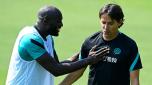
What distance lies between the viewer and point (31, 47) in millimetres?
5484

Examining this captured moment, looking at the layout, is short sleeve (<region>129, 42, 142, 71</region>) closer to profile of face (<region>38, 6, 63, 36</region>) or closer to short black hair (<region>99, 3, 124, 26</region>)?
short black hair (<region>99, 3, 124, 26</region>)

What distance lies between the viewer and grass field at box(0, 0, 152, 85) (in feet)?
35.6

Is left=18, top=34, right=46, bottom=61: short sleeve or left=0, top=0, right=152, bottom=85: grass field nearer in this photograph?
left=18, top=34, right=46, bottom=61: short sleeve

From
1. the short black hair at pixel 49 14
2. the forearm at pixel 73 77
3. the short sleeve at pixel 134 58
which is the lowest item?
the forearm at pixel 73 77

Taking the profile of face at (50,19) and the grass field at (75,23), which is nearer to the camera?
the profile of face at (50,19)

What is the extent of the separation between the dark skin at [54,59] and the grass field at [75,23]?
145 inches

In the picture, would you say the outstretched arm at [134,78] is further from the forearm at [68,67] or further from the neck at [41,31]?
the neck at [41,31]

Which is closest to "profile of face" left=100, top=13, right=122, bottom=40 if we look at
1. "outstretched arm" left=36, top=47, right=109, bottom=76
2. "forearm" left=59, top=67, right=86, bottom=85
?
"outstretched arm" left=36, top=47, right=109, bottom=76

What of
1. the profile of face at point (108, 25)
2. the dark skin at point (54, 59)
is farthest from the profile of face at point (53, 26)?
the profile of face at point (108, 25)

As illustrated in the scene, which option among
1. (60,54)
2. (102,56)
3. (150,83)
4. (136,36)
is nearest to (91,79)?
(102,56)

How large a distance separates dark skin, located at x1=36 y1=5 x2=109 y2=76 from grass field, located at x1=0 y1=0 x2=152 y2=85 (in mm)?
3692

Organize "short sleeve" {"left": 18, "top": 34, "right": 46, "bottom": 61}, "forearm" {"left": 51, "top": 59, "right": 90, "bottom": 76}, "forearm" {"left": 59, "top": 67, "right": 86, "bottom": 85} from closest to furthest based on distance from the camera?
"short sleeve" {"left": 18, "top": 34, "right": 46, "bottom": 61} → "forearm" {"left": 51, "top": 59, "right": 90, "bottom": 76} → "forearm" {"left": 59, "top": 67, "right": 86, "bottom": 85}

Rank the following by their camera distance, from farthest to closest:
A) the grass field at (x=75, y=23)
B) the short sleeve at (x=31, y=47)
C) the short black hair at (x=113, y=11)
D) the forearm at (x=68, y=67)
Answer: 1. the grass field at (x=75, y=23)
2. the short black hair at (x=113, y=11)
3. the forearm at (x=68, y=67)
4. the short sleeve at (x=31, y=47)

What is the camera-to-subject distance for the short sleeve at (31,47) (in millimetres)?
5480
